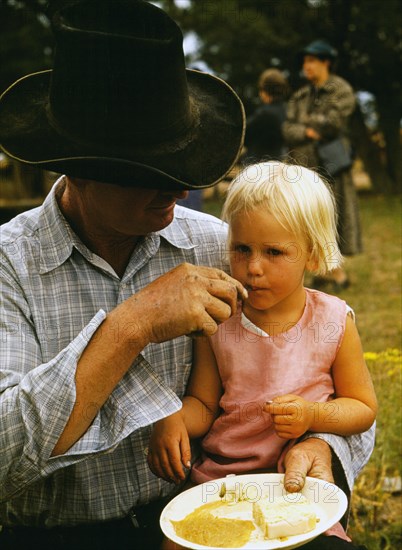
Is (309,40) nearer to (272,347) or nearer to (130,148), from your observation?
(272,347)

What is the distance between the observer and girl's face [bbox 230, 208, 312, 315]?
2.30 meters

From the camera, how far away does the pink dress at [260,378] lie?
2.31m

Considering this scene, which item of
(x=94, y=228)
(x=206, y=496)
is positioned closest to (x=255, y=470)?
(x=206, y=496)

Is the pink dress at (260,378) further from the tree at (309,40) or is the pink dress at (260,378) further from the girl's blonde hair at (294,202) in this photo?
the tree at (309,40)

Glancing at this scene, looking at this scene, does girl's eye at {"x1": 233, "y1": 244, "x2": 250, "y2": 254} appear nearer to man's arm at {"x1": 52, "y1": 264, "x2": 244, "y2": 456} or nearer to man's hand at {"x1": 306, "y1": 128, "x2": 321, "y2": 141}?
man's arm at {"x1": 52, "y1": 264, "x2": 244, "y2": 456}

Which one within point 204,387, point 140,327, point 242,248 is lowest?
point 204,387

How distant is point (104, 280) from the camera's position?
233 centimetres

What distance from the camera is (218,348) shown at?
94.7 inches

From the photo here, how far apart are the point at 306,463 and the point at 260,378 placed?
334mm

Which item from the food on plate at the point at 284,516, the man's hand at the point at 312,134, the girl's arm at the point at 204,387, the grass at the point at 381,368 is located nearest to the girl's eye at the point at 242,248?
the girl's arm at the point at 204,387

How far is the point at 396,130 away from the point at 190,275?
1865 centimetres

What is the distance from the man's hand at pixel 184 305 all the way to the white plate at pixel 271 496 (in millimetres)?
428

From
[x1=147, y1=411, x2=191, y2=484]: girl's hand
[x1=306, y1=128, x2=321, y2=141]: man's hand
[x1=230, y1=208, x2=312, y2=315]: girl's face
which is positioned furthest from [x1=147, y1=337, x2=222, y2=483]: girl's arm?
[x1=306, y1=128, x2=321, y2=141]: man's hand

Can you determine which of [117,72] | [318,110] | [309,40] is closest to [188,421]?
[117,72]
